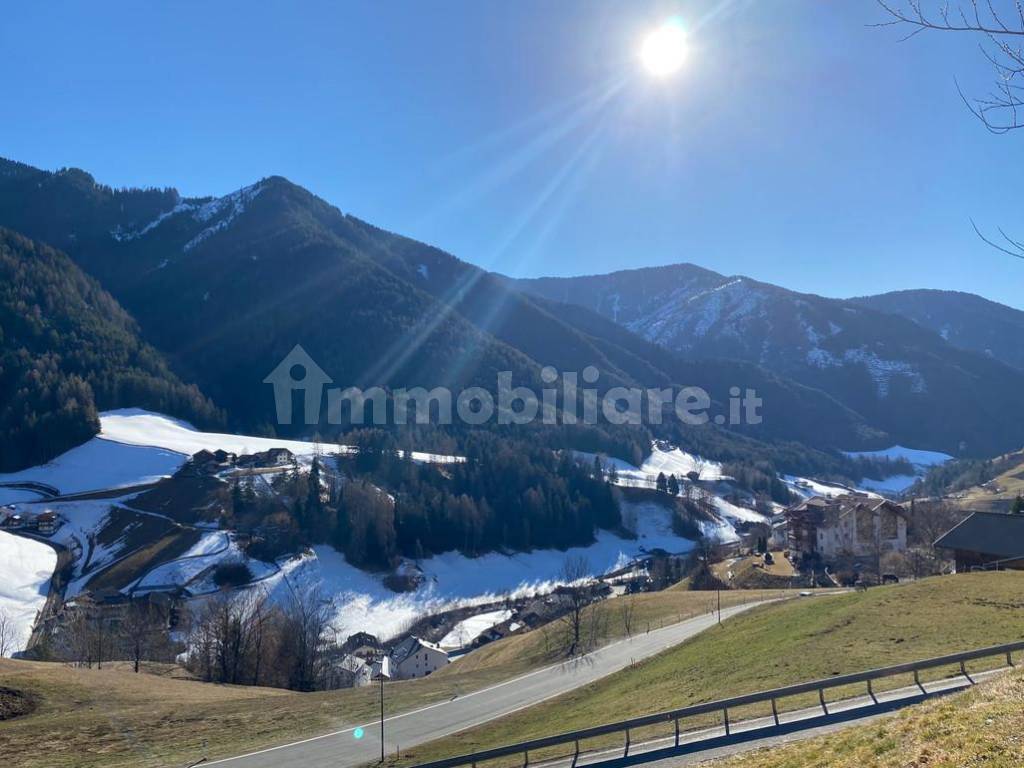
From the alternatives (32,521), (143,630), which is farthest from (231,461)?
(143,630)

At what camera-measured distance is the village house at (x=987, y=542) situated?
1832 inches

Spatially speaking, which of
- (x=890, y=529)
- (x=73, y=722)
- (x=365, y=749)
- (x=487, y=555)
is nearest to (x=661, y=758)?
(x=365, y=749)

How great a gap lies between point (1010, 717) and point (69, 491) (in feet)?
453

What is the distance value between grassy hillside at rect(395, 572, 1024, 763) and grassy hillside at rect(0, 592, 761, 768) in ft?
24.9

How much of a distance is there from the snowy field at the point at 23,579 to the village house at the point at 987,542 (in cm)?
8782

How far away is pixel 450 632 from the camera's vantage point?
84312mm

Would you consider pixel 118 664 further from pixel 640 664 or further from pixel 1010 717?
pixel 1010 717

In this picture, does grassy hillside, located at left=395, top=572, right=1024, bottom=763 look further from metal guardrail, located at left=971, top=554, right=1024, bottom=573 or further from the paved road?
metal guardrail, located at left=971, top=554, right=1024, bottom=573

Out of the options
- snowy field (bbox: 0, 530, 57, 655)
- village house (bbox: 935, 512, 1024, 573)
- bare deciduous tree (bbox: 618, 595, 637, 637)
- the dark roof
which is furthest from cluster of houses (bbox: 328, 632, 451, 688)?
the dark roof

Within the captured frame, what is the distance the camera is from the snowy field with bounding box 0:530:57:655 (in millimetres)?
77500

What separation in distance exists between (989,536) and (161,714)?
53.7 m

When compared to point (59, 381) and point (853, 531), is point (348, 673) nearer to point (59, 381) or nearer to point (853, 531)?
point (853, 531)

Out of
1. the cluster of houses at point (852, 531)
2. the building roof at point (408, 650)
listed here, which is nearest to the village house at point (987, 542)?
the cluster of houses at point (852, 531)

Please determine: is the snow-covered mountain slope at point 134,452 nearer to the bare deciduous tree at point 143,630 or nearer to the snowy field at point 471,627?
the bare deciduous tree at point 143,630
